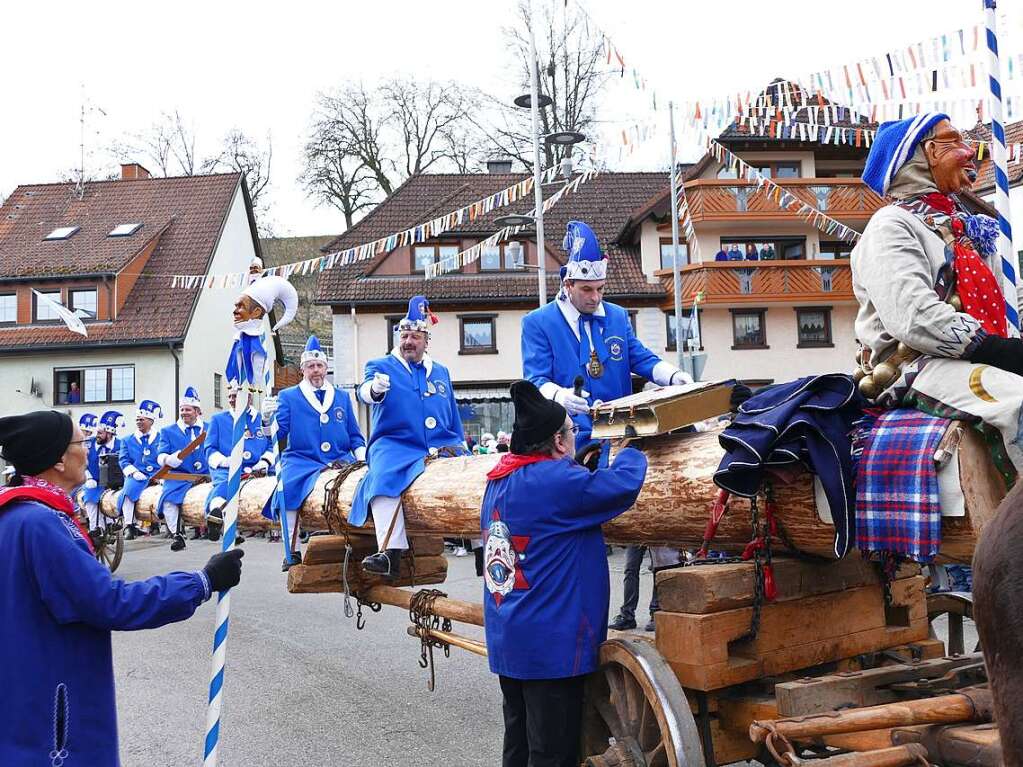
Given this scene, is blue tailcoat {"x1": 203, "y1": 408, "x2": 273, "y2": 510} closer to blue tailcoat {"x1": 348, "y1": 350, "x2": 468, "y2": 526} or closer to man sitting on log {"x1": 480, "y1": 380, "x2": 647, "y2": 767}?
blue tailcoat {"x1": 348, "y1": 350, "x2": 468, "y2": 526}

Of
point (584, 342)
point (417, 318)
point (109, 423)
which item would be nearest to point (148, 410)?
point (109, 423)

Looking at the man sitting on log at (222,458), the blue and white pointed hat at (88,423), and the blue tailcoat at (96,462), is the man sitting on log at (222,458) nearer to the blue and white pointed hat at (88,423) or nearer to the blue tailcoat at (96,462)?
the blue tailcoat at (96,462)

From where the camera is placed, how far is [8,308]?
30016mm

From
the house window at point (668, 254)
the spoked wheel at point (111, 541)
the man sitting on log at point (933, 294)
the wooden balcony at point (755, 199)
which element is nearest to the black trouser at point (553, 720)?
the man sitting on log at point (933, 294)

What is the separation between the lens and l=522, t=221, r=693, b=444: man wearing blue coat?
16.9 feet

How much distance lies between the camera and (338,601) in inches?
452

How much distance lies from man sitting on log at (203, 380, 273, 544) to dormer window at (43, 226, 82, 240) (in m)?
22.1

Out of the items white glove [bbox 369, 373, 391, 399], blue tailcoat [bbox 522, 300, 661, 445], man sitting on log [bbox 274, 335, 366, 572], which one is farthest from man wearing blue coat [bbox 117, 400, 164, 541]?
blue tailcoat [bbox 522, 300, 661, 445]

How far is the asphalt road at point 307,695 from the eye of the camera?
546 cm

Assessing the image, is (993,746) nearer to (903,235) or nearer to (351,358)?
(903,235)

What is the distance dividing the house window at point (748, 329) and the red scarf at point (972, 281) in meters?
26.7

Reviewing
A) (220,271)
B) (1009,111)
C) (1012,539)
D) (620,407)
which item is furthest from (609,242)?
(1012,539)

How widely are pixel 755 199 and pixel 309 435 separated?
76.1 ft

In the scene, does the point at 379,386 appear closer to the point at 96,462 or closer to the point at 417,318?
the point at 417,318
